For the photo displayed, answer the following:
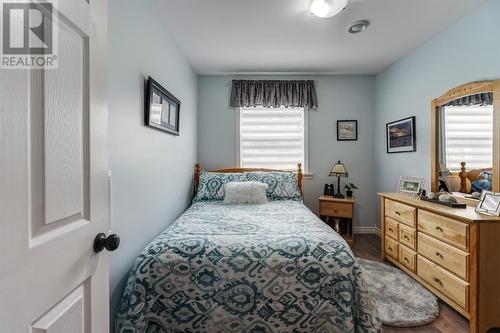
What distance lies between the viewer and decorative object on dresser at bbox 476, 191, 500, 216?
1.71m

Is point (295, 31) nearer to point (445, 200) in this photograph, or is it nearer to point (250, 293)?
point (445, 200)

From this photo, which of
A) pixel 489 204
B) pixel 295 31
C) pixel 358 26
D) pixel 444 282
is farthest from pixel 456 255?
pixel 295 31

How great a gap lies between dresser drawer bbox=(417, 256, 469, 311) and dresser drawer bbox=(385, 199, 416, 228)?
1.14 ft

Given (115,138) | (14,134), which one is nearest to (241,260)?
(115,138)

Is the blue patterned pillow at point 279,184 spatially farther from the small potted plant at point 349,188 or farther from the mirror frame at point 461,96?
the mirror frame at point 461,96

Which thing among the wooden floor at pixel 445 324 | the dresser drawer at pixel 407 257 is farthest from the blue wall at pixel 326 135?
the wooden floor at pixel 445 324

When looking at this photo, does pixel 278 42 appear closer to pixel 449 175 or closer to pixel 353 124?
pixel 353 124

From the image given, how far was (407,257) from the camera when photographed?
239 cm

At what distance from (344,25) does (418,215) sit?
1927 millimetres

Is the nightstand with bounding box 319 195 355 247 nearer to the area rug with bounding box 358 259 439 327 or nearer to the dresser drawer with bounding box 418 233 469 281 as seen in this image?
the area rug with bounding box 358 259 439 327

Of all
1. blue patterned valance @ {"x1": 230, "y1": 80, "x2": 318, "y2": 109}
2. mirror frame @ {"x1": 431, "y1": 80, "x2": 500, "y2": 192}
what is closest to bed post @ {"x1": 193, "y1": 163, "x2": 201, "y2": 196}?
blue patterned valance @ {"x1": 230, "y1": 80, "x2": 318, "y2": 109}

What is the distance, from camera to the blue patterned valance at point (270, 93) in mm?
3604

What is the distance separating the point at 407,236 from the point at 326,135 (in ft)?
5.94

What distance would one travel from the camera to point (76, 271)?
72cm
